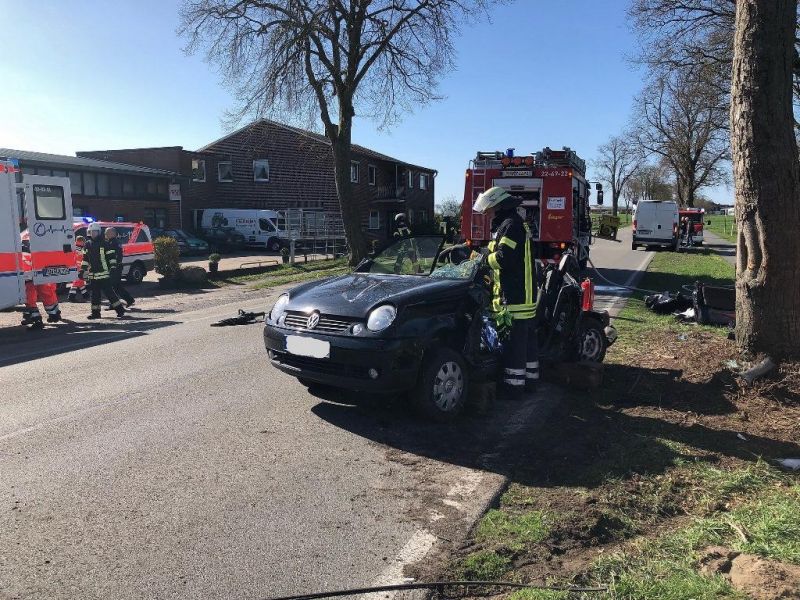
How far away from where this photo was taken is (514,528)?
11.1ft

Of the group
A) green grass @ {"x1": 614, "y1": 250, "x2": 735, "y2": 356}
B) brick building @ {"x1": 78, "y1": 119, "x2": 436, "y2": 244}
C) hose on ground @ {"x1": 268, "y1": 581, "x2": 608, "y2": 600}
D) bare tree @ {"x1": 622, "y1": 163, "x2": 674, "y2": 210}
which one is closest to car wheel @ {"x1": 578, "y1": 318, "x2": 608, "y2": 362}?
green grass @ {"x1": 614, "y1": 250, "x2": 735, "y2": 356}

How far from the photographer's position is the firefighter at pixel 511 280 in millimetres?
5566

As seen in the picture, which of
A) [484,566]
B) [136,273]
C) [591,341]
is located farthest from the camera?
[136,273]

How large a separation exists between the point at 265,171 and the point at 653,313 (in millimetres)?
32738

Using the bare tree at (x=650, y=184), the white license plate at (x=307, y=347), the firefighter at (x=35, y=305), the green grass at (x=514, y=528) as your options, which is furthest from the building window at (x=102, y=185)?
the bare tree at (x=650, y=184)

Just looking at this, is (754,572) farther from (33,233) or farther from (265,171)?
(265,171)

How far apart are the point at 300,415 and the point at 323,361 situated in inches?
30.9

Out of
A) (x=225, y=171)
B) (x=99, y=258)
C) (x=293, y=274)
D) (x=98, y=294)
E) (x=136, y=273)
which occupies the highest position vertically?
(x=225, y=171)

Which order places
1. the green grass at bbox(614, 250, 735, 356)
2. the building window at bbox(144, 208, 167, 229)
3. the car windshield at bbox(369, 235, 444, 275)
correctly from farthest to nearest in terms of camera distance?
1. the building window at bbox(144, 208, 167, 229)
2. the green grass at bbox(614, 250, 735, 356)
3. the car windshield at bbox(369, 235, 444, 275)

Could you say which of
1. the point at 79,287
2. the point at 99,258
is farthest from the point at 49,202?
the point at 79,287

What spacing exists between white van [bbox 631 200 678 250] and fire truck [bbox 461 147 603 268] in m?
21.7

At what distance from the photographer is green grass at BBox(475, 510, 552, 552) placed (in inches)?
129

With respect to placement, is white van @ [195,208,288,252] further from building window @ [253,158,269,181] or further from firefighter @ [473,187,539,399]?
firefighter @ [473,187,539,399]

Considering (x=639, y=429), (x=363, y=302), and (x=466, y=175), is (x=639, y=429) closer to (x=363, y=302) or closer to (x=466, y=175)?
(x=363, y=302)
